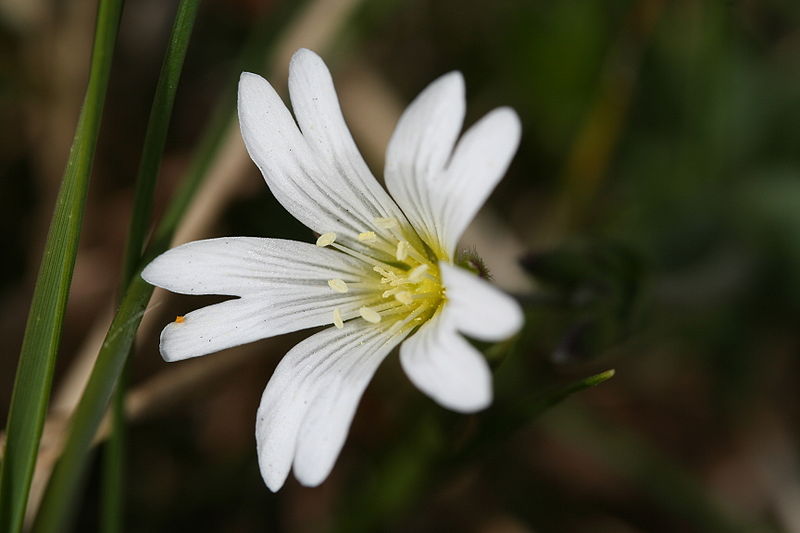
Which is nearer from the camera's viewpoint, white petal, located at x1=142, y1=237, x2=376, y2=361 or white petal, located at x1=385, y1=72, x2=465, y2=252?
white petal, located at x1=385, y1=72, x2=465, y2=252

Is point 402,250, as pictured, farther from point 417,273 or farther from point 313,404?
point 313,404

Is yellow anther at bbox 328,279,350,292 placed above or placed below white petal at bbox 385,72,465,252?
below

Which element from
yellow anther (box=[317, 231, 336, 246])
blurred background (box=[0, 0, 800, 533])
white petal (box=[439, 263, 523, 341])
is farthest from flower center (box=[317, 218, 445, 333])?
blurred background (box=[0, 0, 800, 533])

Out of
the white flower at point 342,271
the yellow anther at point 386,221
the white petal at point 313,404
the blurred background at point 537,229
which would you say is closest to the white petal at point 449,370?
the white flower at point 342,271

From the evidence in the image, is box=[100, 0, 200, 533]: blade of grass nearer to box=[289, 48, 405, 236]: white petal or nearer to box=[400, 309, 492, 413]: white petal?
box=[289, 48, 405, 236]: white petal

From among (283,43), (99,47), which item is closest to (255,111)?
(99,47)

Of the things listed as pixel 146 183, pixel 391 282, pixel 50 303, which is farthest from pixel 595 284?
pixel 50 303

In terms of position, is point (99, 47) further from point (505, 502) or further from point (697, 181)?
point (697, 181)
